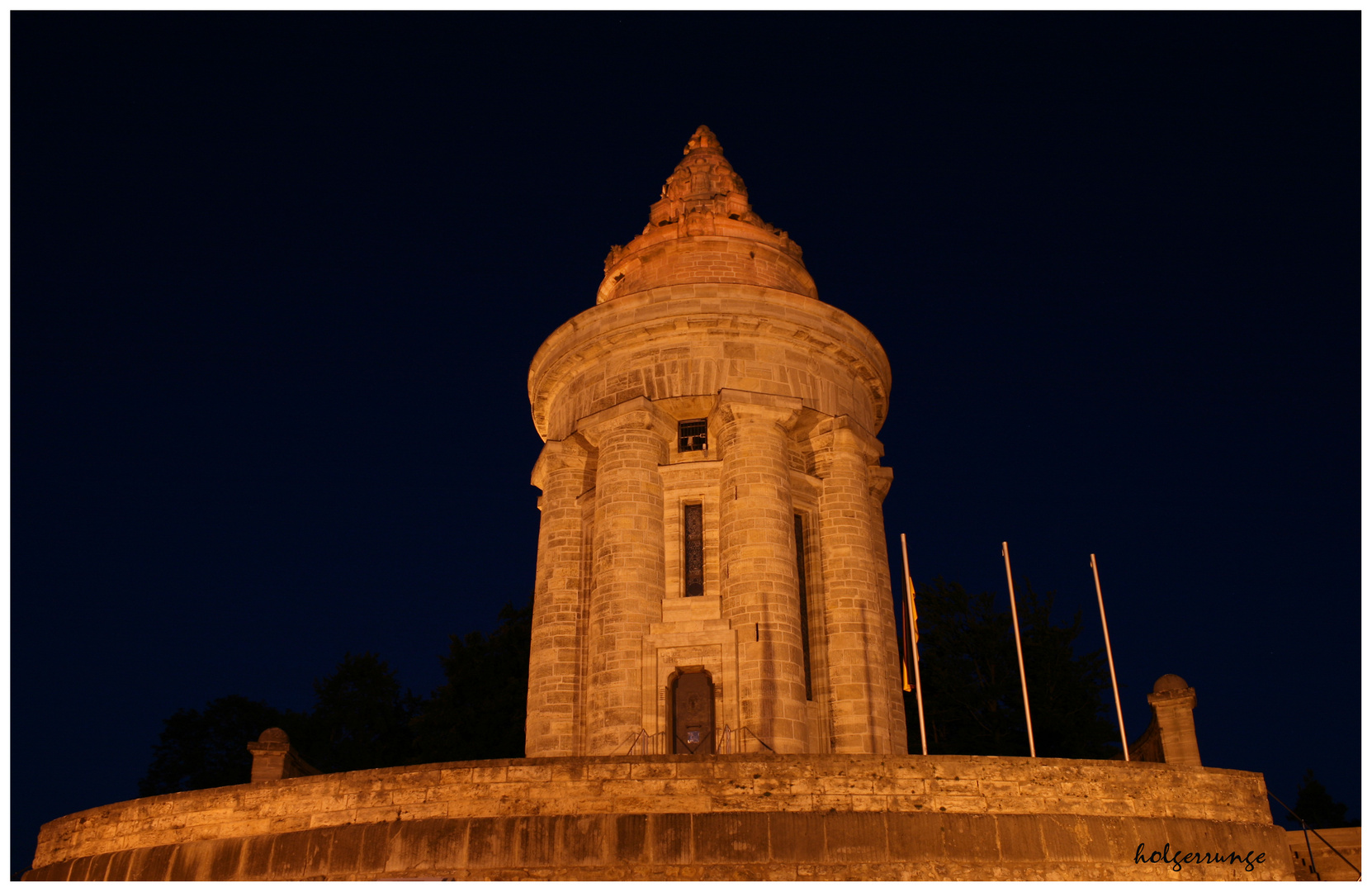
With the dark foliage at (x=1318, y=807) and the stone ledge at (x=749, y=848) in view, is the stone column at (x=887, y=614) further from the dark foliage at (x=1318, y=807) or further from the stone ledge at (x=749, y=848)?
the dark foliage at (x=1318, y=807)

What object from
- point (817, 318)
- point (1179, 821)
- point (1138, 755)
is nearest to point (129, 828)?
point (1179, 821)

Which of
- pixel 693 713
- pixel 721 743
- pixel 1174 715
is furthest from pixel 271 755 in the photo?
pixel 1174 715

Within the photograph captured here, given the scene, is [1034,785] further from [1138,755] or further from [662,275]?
[662,275]

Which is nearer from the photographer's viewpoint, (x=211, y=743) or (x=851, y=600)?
(x=851, y=600)

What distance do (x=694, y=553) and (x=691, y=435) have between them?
2.98m

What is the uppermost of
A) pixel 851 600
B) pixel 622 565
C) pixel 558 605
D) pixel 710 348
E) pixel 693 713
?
pixel 710 348

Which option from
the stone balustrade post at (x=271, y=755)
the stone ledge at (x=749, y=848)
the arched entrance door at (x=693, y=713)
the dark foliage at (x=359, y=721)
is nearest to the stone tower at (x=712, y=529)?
the arched entrance door at (x=693, y=713)

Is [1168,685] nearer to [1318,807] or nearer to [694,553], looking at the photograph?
[694,553]

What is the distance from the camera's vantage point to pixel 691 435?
25.2 meters

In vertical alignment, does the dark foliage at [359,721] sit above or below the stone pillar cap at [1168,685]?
above

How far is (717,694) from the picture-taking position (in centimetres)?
2167

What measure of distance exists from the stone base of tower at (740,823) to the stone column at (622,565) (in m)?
7.19

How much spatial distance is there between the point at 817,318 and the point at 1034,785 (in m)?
13.8

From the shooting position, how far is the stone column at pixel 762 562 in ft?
68.6
